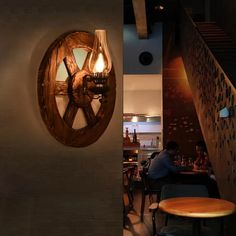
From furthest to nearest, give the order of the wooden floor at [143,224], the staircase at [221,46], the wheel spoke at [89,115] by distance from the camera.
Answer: the staircase at [221,46]
the wooden floor at [143,224]
the wheel spoke at [89,115]

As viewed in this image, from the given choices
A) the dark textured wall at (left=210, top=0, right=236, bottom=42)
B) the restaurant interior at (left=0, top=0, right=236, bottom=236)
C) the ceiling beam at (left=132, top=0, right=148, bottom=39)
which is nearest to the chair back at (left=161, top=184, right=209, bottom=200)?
the restaurant interior at (left=0, top=0, right=236, bottom=236)

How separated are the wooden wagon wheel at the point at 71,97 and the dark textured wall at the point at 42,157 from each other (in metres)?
0.06

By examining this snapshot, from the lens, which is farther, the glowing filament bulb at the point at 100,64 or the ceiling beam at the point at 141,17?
the ceiling beam at the point at 141,17

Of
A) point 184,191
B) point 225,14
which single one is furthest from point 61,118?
point 225,14

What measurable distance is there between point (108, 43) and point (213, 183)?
168 inches

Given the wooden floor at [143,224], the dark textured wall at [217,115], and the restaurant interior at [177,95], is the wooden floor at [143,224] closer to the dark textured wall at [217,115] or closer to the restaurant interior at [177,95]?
the restaurant interior at [177,95]

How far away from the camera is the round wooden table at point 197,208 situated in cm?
331

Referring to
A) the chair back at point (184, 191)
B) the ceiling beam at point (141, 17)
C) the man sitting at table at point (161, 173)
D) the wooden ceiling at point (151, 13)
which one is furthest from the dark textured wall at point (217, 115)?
the wooden ceiling at point (151, 13)

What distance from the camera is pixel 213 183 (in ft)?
21.0

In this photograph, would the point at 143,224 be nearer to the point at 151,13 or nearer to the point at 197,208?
the point at 197,208

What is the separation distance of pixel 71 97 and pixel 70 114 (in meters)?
0.12

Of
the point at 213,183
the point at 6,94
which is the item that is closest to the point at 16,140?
the point at 6,94

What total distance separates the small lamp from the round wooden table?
1.37 meters

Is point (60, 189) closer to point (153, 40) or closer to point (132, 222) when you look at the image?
point (132, 222)
